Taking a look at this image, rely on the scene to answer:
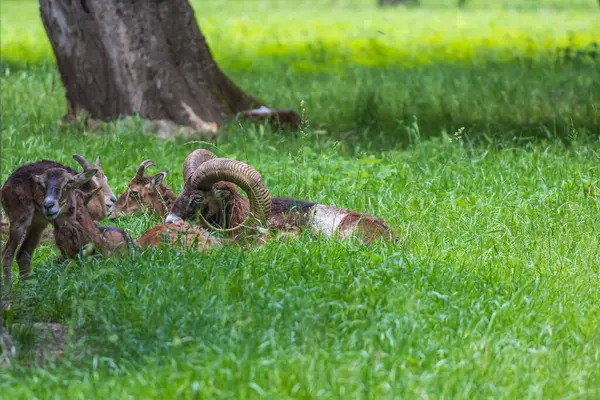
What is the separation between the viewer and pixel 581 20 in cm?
2847

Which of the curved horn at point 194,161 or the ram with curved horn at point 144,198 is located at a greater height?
the curved horn at point 194,161

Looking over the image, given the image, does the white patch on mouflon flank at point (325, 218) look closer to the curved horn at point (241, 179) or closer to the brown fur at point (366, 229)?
the brown fur at point (366, 229)

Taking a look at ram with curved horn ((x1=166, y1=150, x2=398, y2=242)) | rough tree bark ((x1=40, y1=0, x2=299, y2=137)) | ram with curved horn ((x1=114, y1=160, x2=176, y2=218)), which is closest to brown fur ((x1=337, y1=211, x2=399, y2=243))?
ram with curved horn ((x1=166, y1=150, x2=398, y2=242))

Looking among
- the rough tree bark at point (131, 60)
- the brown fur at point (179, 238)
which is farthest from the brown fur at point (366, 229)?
the rough tree bark at point (131, 60)

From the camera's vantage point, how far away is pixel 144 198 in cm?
912

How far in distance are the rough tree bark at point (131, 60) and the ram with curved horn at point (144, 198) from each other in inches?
125

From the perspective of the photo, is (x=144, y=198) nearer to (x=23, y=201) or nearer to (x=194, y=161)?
(x=194, y=161)

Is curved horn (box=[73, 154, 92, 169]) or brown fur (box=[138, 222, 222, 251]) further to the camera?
curved horn (box=[73, 154, 92, 169])

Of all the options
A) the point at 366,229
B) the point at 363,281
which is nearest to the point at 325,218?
the point at 366,229

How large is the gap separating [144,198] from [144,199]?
0.04 feet

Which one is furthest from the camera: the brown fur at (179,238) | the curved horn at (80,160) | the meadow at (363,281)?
the curved horn at (80,160)

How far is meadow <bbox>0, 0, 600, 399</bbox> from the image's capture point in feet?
16.8

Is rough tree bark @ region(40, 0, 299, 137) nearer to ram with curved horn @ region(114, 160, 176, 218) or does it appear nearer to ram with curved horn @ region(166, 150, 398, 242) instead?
ram with curved horn @ region(114, 160, 176, 218)

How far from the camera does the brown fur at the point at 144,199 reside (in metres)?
9.08
